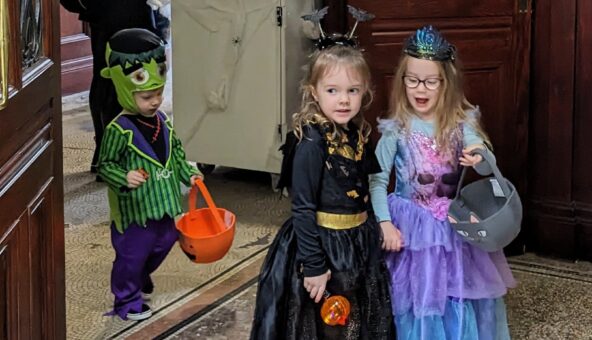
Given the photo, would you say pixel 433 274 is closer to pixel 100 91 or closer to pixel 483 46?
pixel 483 46

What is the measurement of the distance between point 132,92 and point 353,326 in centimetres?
Answer: 103

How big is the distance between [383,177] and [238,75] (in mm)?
1793

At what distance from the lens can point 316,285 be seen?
244 cm

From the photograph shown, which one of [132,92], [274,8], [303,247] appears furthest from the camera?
[274,8]

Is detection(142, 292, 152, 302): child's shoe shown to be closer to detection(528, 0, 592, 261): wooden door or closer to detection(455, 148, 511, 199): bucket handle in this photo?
detection(455, 148, 511, 199): bucket handle

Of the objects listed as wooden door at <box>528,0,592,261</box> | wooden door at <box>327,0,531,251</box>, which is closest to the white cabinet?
wooden door at <box>327,0,531,251</box>

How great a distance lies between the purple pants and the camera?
10.1 feet

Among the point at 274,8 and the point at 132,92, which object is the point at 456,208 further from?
the point at 274,8

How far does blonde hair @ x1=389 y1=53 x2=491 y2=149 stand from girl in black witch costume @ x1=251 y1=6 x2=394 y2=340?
0.16 metres

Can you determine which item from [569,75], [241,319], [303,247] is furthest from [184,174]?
[569,75]

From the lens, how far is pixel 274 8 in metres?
4.14

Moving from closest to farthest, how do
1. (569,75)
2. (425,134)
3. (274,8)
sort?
(425,134), (569,75), (274,8)

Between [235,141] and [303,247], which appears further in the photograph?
[235,141]

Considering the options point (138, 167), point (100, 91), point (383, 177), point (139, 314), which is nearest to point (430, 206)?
point (383, 177)
